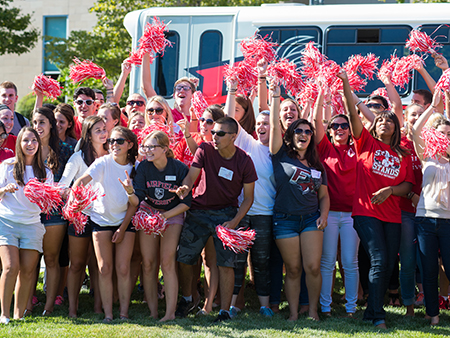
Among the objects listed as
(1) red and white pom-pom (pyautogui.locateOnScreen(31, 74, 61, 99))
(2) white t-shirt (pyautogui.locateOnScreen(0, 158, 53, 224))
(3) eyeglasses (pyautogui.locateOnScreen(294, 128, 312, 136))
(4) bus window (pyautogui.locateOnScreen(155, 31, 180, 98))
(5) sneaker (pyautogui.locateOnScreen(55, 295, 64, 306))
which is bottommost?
(5) sneaker (pyautogui.locateOnScreen(55, 295, 64, 306))

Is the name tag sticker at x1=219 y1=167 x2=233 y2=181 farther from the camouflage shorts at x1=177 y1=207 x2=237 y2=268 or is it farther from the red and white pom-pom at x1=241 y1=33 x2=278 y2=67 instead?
the red and white pom-pom at x1=241 y1=33 x2=278 y2=67

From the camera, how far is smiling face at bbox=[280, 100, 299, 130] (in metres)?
5.55

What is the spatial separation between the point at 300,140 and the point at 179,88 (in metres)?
1.88

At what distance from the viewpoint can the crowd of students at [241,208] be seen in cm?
493

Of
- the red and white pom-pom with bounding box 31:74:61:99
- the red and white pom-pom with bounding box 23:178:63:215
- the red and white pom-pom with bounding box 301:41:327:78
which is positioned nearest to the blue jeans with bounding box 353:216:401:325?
the red and white pom-pom with bounding box 301:41:327:78

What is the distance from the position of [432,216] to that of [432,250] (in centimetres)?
32

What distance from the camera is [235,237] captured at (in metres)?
4.80

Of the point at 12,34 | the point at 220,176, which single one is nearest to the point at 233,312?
the point at 220,176

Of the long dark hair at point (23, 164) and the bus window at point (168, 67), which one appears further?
the bus window at point (168, 67)

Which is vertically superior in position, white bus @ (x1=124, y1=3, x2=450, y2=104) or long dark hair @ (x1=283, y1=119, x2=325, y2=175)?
white bus @ (x1=124, y1=3, x2=450, y2=104)

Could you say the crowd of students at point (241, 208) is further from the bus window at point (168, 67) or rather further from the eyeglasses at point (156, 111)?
the bus window at point (168, 67)

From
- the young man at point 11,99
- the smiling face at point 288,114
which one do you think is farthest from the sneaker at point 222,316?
the young man at point 11,99

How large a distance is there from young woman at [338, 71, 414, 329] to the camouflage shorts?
48.9 inches

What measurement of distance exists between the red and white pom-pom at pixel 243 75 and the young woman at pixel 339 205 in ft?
2.73
